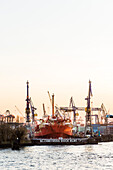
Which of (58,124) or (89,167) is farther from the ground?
(58,124)

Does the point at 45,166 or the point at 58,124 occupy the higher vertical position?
the point at 58,124

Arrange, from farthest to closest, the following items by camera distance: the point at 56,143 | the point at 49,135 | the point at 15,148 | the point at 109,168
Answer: the point at 49,135, the point at 56,143, the point at 15,148, the point at 109,168

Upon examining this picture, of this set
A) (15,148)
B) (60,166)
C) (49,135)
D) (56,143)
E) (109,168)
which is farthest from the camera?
(49,135)

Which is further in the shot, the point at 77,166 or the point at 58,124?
the point at 58,124

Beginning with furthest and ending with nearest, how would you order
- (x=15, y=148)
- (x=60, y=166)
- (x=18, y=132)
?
(x=18, y=132) < (x=15, y=148) < (x=60, y=166)

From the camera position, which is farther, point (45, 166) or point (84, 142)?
point (84, 142)

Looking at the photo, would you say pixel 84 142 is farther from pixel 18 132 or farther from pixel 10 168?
pixel 10 168

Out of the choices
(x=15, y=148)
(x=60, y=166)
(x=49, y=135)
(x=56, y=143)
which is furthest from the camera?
(x=49, y=135)

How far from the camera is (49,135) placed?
184 meters

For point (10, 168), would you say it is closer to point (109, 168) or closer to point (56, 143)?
point (109, 168)

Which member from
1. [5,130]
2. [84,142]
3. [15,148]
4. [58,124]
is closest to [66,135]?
[58,124]

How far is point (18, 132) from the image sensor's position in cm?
13500

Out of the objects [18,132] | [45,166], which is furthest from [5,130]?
[45,166]

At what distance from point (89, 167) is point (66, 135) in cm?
11731
